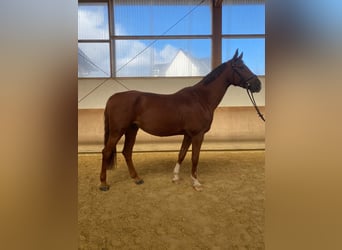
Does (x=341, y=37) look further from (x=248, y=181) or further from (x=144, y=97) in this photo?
(x=144, y=97)

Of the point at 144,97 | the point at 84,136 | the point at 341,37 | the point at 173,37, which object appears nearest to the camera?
the point at 341,37

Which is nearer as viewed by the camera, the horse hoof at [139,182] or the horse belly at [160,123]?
the horse hoof at [139,182]

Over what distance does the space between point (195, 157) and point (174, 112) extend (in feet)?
0.70

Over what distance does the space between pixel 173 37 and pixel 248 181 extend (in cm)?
Answer: 86

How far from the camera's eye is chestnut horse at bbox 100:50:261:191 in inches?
32.3

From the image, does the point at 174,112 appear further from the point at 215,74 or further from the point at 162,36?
the point at 162,36

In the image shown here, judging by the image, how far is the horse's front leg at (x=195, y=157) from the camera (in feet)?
2.22

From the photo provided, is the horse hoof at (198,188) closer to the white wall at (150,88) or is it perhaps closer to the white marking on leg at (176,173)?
the white marking on leg at (176,173)

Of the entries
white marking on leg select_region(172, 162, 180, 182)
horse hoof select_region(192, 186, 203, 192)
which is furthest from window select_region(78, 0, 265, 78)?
horse hoof select_region(192, 186, 203, 192)

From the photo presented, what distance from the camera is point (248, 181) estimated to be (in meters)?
0.57

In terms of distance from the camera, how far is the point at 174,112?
3.05ft

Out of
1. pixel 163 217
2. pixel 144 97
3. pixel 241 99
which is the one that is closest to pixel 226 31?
pixel 241 99

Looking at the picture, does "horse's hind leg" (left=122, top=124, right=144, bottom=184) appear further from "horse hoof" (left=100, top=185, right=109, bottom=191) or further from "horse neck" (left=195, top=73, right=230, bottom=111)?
"horse neck" (left=195, top=73, right=230, bottom=111)

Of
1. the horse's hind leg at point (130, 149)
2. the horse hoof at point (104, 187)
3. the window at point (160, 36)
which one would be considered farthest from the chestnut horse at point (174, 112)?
the window at point (160, 36)
